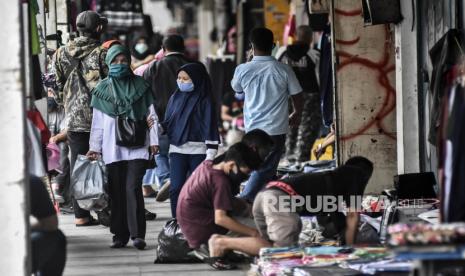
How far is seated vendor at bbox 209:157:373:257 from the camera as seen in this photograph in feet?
32.0

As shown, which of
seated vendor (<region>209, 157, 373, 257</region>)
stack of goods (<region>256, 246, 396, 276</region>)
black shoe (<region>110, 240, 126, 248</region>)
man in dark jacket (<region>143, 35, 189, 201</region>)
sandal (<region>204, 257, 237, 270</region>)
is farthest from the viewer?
man in dark jacket (<region>143, 35, 189, 201</region>)

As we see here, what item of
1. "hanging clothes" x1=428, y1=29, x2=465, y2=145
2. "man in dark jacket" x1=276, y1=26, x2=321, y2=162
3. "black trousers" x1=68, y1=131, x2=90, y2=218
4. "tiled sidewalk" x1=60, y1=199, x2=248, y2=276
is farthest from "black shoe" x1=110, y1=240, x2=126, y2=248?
"man in dark jacket" x1=276, y1=26, x2=321, y2=162

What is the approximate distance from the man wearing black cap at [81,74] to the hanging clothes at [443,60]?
335 cm

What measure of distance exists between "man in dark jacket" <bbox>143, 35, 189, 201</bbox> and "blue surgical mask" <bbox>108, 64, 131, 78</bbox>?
2.31 metres

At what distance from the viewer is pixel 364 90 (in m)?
14.4

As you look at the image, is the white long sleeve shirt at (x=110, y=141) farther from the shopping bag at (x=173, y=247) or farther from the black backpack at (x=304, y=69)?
the black backpack at (x=304, y=69)

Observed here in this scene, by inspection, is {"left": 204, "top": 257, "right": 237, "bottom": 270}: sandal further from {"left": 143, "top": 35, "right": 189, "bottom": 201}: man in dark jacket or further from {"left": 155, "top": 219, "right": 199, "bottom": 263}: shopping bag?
{"left": 143, "top": 35, "right": 189, "bottom": 201}: man in dark jacket

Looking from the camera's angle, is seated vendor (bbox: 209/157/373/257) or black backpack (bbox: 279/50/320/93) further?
black backpack (bbox: 279/50/320/93)

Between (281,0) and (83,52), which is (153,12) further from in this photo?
(83,52)

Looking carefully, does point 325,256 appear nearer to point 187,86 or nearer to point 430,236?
point 430,236

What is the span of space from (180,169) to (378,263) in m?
3.58

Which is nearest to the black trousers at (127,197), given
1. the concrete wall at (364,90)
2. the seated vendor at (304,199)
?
the seated vendor at (304,199)

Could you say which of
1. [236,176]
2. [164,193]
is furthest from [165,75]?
[236,176]

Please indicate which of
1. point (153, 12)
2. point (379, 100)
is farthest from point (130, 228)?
point (153, 12)
